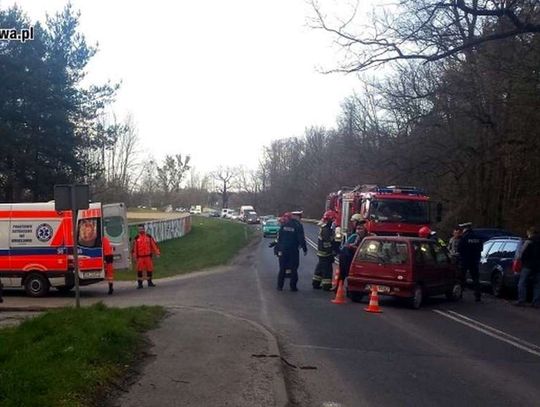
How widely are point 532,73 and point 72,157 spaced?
23835 mm

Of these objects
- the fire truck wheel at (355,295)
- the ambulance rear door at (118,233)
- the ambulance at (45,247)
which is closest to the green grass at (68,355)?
the fire truck wheel at (355,295)

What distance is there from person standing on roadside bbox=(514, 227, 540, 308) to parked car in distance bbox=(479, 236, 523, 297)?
→ 1.43 metres

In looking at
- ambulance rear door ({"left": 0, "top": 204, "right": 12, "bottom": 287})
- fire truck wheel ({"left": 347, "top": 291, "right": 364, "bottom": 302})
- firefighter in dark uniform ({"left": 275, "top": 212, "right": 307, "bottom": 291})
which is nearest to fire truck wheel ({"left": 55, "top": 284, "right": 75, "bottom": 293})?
ambulance rear door ({"left": 0, "top": 204, "right": 12, "bottom": 287})

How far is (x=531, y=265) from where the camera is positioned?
17000 mm

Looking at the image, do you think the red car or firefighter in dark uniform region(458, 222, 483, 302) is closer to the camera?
the red car

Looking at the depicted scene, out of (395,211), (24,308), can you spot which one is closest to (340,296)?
(24,308)

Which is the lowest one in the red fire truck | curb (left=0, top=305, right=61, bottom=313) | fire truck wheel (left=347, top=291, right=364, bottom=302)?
curb (left=0, top=305, right=61, bottom=313)

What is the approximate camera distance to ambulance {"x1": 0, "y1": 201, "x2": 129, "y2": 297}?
2023cm

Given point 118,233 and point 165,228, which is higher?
point 118,233

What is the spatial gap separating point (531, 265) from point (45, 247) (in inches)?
488

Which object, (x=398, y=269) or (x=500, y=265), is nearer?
(x=398, y=269)

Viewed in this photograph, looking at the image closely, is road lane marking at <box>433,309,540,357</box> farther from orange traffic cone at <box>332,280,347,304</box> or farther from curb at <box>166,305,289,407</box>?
curb at <box>166,305,289,407</box>

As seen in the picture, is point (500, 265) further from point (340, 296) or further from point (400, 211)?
point (340, 296)

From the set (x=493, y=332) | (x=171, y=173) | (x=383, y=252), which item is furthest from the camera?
(x=171, y=173)
